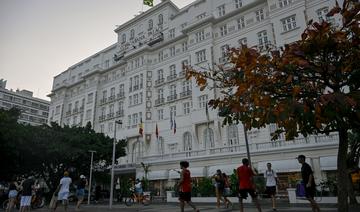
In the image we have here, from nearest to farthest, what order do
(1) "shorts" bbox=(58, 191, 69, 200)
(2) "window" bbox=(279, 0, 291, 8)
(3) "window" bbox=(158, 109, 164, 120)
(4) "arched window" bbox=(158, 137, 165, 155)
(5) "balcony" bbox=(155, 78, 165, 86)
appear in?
(1) "shorts" bbox=(58, 191, 69, 200) < (2) "window" bbox=(279, 0, 291, 8) < (4) "arched window" bbox=(158, 137, 165, 155) < (3) "window" bbox=(158, 109, 164, 120) < (5) "balcony" bbox=(155, 78, 165, 86)

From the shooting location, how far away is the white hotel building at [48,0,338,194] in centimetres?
2680

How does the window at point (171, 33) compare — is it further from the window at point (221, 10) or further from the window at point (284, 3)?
the window at point (284, 3)

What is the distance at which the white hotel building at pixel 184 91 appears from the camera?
26797 mm

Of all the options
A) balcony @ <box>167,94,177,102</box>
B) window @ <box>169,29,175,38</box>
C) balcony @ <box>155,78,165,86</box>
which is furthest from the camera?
window @ <box>169,29,175,38</box>

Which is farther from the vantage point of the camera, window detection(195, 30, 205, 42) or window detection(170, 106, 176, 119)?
window detection(170, 106, 176, 119)

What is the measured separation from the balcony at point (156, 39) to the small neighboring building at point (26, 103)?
174ft

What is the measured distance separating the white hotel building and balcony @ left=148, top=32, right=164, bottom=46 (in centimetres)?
16

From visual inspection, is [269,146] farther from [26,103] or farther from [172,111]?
[26,103]

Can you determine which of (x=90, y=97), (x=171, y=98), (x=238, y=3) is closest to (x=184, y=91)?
(x=171, y=98)

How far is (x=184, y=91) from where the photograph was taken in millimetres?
37312

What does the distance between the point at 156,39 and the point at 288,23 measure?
19886 mm

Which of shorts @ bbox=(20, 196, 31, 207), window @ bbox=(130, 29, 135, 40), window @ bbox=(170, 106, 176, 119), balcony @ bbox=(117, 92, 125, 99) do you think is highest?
window @ bbox=(130, 29, 135, 40)

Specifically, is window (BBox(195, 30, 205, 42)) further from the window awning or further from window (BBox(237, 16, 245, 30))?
the window awning

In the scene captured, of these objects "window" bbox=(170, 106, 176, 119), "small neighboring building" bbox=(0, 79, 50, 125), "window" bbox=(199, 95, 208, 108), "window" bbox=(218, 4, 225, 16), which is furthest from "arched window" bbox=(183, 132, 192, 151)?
"small neighboring building" bbox=(0, 79, 50, 125)
